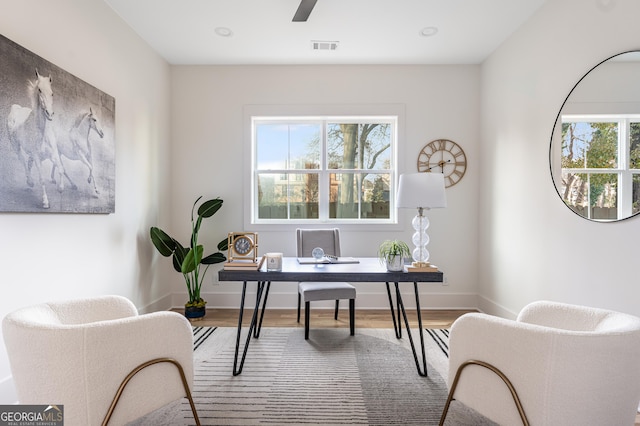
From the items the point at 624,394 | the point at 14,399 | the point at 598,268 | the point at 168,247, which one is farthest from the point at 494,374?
the point at 168,247

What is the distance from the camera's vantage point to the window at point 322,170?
13.3ft

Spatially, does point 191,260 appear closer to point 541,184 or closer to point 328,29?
point 328,29

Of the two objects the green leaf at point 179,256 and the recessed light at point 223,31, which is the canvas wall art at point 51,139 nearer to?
the green leaf at point 179,256

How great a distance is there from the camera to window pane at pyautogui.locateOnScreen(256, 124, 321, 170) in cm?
408

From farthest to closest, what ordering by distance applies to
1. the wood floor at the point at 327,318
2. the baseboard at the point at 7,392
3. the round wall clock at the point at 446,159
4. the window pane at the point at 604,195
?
the round wall clock at the point at 446,159, the wood floor at the point at 327,318, the window pane at the point at 604,195, the baseboard at the point at 7,392

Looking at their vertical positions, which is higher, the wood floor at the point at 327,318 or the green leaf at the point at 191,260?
the green leaf at the point at 191,260

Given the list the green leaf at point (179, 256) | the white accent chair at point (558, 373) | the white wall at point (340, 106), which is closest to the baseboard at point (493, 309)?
the white wall at point (340, 106)

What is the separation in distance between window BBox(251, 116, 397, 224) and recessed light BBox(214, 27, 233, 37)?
3.28 feet

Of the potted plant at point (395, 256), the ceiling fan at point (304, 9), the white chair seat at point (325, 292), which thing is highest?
the ceiling fan at point (304, 9)

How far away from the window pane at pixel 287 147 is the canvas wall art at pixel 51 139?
165 cm

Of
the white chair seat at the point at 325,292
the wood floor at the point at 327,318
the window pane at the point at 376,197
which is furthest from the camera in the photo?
the window pane at the point at 376,197

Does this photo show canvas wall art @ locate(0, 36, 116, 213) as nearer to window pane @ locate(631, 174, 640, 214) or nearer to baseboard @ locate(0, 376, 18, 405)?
baseboard @ locate(0, 376, 18, 405)

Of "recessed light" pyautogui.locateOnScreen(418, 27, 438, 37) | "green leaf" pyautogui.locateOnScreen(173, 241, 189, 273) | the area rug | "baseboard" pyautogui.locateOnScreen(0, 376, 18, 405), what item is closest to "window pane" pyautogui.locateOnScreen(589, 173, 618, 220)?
the area rug

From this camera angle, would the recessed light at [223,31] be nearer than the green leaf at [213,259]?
Yes
